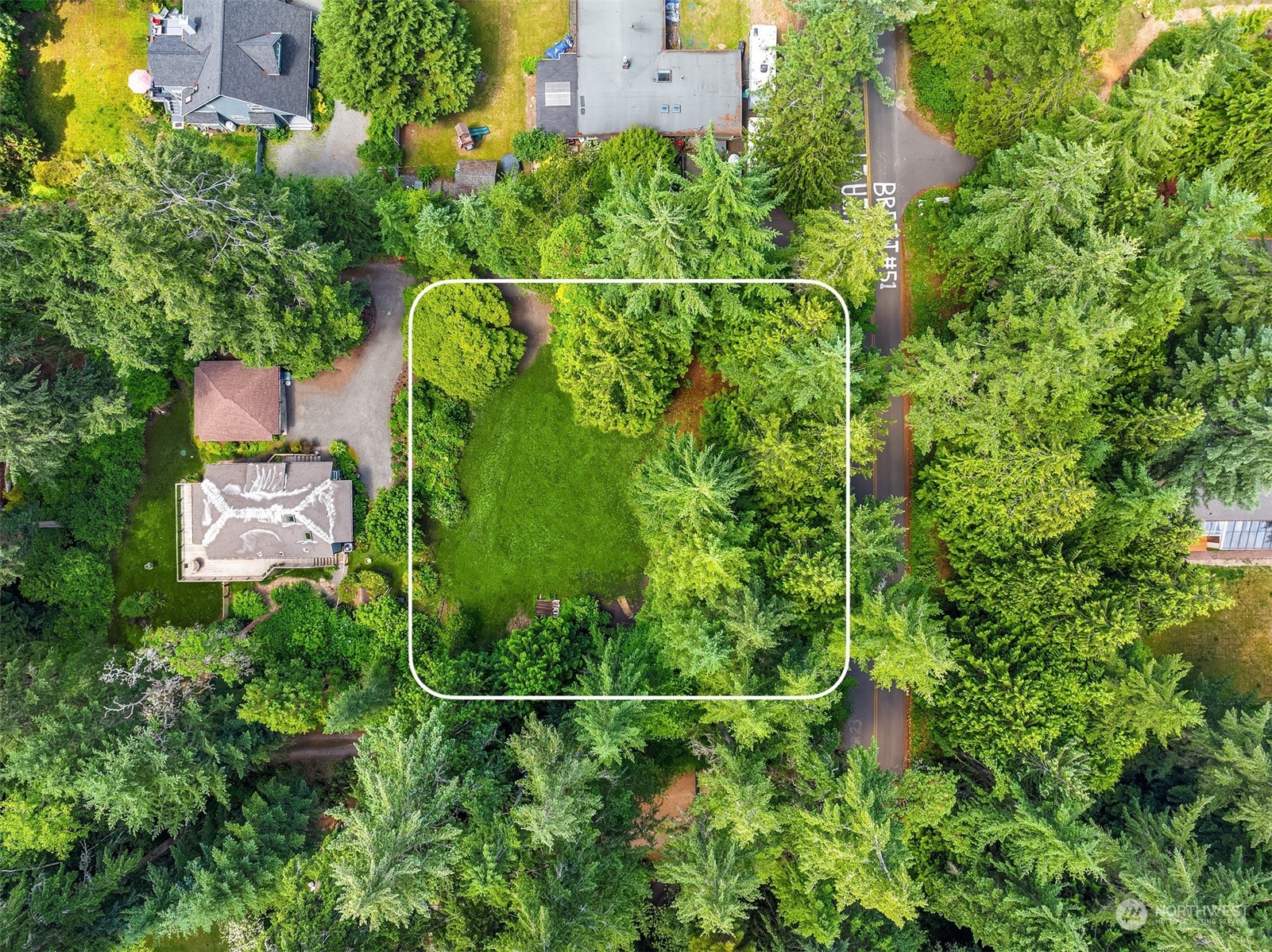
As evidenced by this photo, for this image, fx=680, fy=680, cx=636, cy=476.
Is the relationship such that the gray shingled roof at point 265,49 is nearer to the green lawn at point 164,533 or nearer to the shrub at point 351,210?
the shrub at point 351,210

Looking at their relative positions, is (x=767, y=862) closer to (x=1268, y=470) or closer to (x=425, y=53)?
(x=1268, y=470)

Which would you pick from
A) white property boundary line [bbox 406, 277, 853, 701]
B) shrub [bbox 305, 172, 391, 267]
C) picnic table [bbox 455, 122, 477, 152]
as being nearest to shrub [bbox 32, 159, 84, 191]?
shrub [bbox 305, 172, 391, 267]

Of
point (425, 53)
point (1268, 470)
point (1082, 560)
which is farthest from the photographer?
A: point (425, 53)

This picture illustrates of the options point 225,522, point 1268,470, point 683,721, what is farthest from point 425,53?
point 1268,470

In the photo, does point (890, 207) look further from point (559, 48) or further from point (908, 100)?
point (559, 48)

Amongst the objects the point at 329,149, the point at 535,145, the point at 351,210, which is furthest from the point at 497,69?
the point at 351,210
